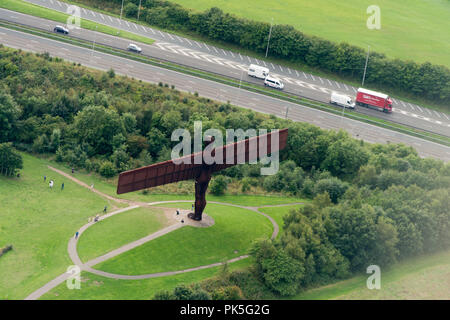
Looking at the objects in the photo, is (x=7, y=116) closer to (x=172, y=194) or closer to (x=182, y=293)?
(x=172, y=194)

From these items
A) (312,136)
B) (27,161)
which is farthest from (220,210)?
(27,161)

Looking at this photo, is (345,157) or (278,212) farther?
(345,157)

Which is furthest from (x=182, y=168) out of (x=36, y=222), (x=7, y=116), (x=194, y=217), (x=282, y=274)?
(x=7, y=116)

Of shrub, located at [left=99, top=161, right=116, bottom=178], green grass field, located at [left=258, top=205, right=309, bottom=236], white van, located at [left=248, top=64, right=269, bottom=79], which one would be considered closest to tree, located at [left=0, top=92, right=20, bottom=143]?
shrub, located at [left=99, top=161, right=116, bottom=178]

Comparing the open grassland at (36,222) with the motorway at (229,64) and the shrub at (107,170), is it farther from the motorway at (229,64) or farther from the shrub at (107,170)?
the motorway at (229,64)

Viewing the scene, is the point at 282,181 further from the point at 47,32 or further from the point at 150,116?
the point at 47,32

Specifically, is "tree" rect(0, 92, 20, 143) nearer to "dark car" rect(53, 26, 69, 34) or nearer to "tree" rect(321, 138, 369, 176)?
"dark car" rect(53, 26, 69, 34)
